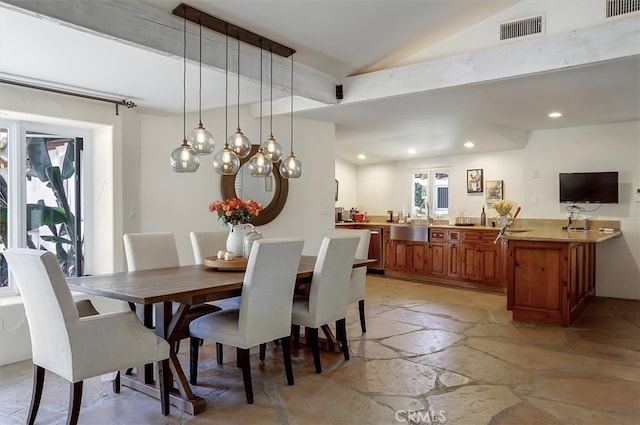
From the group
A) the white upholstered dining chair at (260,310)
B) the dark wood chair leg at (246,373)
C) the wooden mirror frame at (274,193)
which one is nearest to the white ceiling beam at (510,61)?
the wooden mirror frame at (274,193)

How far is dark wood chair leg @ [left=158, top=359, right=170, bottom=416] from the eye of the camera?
2.61 metres

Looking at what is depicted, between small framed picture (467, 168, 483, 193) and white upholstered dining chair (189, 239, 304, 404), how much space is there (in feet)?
16.5

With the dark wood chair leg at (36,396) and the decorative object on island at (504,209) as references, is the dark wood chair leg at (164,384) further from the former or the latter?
the decorative object on island at (504,209)

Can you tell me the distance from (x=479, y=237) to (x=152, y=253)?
4621mm

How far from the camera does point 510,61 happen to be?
3662 millimetres

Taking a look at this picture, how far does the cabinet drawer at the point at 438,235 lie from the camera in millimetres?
6918

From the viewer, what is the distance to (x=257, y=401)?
279cm

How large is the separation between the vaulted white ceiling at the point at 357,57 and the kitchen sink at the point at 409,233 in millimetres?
2302

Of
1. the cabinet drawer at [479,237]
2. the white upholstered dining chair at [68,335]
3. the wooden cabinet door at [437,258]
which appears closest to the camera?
the white upholstered dining chair at [68,335]

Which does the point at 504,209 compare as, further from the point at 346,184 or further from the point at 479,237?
the point at 346,184

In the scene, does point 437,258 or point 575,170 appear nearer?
point 575,170

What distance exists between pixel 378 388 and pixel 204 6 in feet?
9.04
